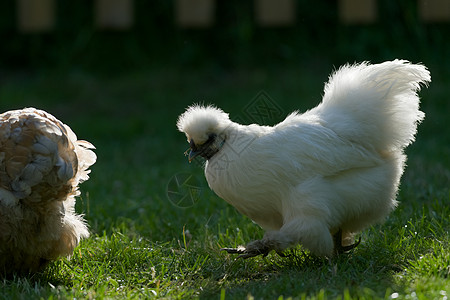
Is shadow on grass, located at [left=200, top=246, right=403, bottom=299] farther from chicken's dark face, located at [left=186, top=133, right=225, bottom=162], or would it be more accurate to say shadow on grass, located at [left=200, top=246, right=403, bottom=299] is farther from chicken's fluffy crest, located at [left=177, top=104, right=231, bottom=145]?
chicken's fluffy crest, located at [left=177, top=104, right=231, bottom=145]

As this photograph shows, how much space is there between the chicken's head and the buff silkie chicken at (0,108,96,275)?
79cm

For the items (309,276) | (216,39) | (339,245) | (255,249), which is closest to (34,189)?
(255,249)

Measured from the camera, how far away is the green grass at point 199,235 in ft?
11.7

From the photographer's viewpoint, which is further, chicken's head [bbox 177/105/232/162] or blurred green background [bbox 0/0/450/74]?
blurred green background [bbox 0/0/450/74]

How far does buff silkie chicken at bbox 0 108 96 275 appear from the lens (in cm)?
372

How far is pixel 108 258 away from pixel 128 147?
177 inches

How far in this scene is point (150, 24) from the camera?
35.9ft

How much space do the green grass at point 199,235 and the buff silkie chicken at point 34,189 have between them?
0.60 ft

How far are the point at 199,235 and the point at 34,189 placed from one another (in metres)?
1.52

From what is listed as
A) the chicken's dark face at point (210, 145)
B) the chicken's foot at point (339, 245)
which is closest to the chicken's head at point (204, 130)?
the chicken's dark face at point (210, 145)

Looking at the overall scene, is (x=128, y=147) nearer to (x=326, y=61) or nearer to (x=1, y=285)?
(x=326, y=61)

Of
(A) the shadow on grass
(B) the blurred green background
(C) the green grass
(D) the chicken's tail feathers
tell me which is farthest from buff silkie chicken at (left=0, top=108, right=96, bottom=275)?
(B) the blurred green background

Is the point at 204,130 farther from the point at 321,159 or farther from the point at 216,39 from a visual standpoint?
the point at 216,39

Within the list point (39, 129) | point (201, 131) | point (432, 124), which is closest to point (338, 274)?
point (201, 131)
